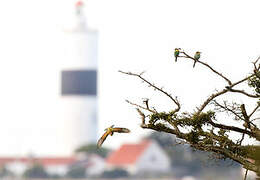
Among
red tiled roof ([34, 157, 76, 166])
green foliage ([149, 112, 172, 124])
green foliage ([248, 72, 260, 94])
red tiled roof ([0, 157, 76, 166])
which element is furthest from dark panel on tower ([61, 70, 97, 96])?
green foliage ([248, 72, 260, 94])

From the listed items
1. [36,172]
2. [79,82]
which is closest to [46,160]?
Result: [36,172]

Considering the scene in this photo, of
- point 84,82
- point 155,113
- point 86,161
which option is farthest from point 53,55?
point 155,113

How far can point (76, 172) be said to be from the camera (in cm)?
13325

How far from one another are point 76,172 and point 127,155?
5.23m

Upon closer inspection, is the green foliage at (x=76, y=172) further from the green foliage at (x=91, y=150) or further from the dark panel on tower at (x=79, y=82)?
the dark panel on tower at (x=79, y=82)

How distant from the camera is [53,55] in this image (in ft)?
520

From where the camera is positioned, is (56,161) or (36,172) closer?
(36,172)

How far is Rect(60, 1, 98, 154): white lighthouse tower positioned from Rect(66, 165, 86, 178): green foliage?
1507 cm

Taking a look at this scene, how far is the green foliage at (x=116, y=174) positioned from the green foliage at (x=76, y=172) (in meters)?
2.65

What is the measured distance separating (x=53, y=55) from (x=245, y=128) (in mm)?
144060

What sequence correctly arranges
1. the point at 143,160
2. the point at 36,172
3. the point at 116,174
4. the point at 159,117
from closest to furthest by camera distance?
the point at 159,117 → the point at 116,174 → the point at 36,172 → the point at 143,160

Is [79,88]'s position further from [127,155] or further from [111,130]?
[111,130]

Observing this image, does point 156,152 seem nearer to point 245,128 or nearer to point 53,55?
point 53,55

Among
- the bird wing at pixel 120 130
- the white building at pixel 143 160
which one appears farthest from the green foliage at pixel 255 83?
the white building at pixel 143 160
